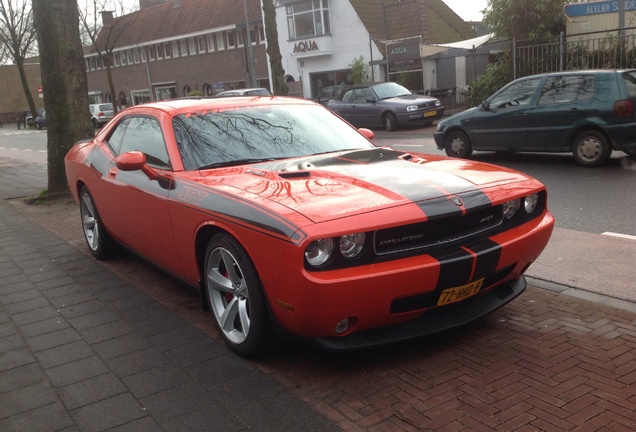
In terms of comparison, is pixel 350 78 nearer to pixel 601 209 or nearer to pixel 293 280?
pixel 601 209

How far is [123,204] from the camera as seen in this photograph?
536cm

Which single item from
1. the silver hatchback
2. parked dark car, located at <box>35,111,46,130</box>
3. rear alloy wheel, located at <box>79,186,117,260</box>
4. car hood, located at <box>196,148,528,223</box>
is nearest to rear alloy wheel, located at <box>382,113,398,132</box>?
rear alloy wheel, located at <box>79,186,117,260</box>

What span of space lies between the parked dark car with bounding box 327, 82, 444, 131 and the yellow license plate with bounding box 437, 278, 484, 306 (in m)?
17.5

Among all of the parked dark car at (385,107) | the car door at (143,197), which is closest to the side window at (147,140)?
the car door at (143,197)

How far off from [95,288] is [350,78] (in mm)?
32168

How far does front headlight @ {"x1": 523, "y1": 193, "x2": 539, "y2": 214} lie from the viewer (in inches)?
159

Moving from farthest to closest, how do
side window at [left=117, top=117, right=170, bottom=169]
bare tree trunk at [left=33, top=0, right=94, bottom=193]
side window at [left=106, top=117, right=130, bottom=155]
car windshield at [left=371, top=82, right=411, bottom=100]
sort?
1. car windshield at [left=371, top=82, right=411, bottom=100]
2. bare tree trunk at [left=33, top=0, right=94, bottom=193]
3. side window at [left=106, top=117, right=130, bottom=155]
4. side window at [left=117, top=117, right=170, bottom=169]

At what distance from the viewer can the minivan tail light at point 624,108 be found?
32.0 ft

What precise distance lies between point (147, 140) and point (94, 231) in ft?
5.59

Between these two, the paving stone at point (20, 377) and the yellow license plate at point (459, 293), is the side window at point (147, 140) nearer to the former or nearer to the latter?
the paving stone at point (20, 377)

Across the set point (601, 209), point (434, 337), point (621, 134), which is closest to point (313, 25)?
point (621, 134)

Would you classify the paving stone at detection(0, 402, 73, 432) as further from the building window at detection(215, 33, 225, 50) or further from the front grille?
the building window at detection(215, 33, 225, 50)

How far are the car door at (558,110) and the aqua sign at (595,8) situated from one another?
30.4ft

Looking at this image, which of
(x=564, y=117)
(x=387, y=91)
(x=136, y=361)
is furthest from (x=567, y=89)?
(x=387, y=91)
